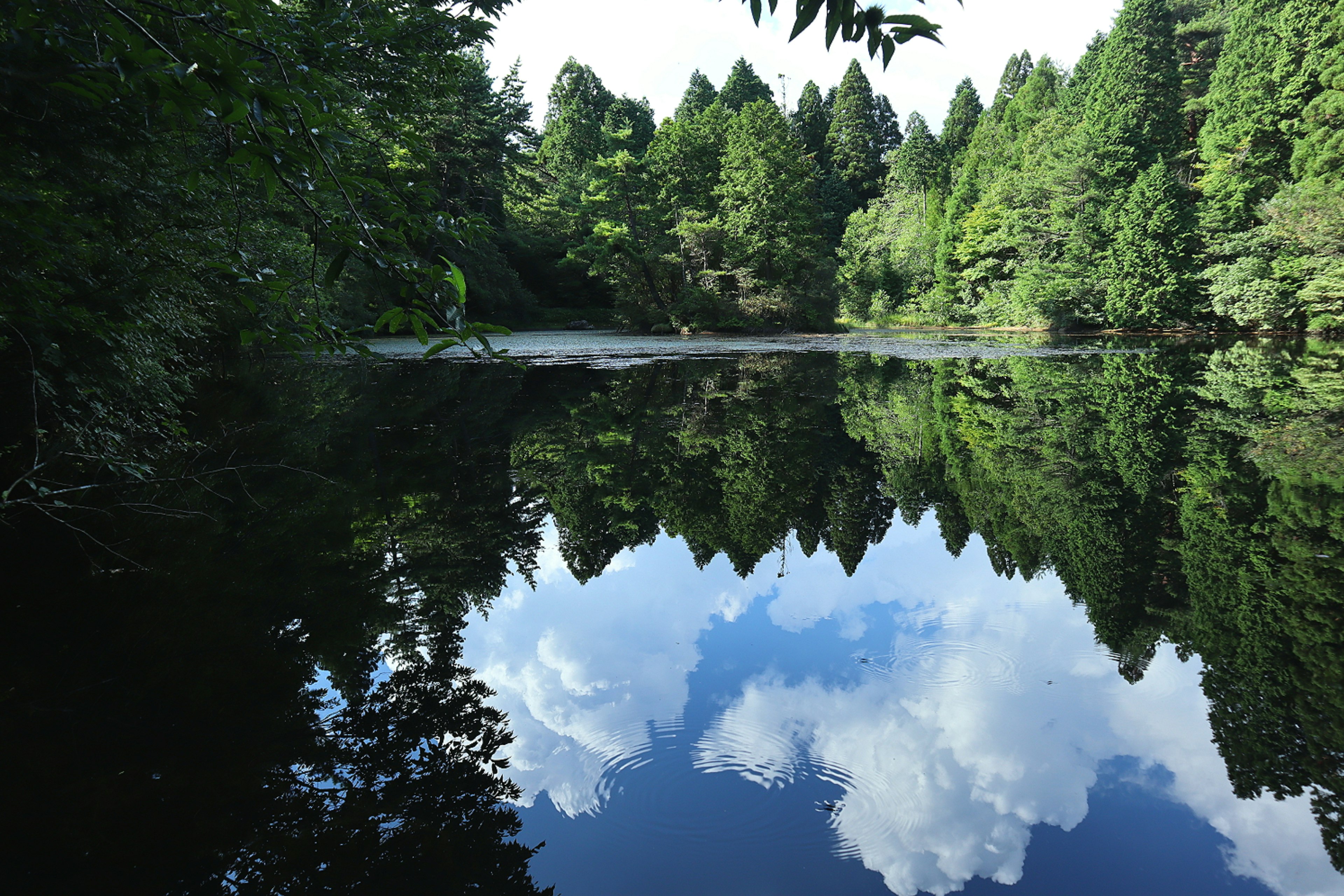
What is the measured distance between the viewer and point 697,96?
56562 millimetres

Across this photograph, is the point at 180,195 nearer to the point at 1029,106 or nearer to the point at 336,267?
the point at 336,267

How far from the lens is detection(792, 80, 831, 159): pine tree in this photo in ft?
196

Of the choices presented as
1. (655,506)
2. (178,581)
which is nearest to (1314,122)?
(655,506)

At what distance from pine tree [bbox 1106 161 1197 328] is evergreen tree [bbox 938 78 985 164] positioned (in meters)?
26.7

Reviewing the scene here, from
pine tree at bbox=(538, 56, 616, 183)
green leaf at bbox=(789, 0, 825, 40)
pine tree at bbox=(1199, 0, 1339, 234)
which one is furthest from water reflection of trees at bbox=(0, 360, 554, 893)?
pine tree at bbox=(538, 56, 616, 183)

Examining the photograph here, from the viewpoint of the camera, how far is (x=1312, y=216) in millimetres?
19547

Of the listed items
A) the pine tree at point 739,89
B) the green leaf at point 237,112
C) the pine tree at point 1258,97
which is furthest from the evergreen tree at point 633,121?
the green leaf at point 237,112

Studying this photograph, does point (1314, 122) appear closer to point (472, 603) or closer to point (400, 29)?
point (400, 29)

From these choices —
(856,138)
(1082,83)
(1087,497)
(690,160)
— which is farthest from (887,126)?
(1087,497)

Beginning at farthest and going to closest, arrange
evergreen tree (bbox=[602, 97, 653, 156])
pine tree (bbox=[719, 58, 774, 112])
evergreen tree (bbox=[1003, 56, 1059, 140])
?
pine tree (bbox=[719, 58, 774, 112]) → evergreen tree (bbox=[602, 97, 653, 156]) → evergreen tree (bbox=[1003, 56, 1059, 140])

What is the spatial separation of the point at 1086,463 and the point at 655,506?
4023 millimetres

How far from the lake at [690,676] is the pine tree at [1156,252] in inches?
881

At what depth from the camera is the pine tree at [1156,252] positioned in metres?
25.0

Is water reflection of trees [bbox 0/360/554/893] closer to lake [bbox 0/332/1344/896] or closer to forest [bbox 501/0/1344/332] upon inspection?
lake [bbox 0/332/1344/896]
